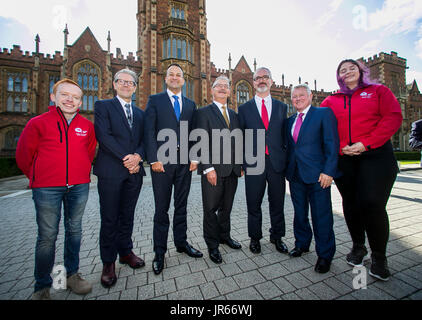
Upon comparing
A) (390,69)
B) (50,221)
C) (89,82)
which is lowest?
(50,221)

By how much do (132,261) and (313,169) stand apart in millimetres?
2717

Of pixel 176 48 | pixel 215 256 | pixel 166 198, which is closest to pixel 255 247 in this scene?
pixel 215 256

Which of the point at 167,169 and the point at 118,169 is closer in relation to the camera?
the point at 118,169

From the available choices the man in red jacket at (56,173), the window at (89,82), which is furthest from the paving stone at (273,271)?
the window at (89,82)

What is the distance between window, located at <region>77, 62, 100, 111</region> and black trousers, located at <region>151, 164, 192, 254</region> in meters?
23.4

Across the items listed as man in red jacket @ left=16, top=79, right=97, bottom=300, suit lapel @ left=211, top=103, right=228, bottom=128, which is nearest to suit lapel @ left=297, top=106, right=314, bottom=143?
suit lapel @ left=211, top=103, right=228, bottom=128

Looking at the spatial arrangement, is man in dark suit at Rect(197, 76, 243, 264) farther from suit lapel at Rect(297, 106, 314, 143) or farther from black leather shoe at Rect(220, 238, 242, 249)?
suit lapel at Rect(297, 106, 314, 143)

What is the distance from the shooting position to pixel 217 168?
2.70 meters

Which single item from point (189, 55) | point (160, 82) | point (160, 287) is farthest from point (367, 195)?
point (189, 55)

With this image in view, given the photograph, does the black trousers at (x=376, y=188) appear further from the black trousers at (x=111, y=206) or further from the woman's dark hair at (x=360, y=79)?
the black trousers at (x=111, y=206)

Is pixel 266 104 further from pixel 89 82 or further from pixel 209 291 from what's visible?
pixel 89 82

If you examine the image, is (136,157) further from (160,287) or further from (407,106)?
(407,106)

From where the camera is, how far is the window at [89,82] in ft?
70.0

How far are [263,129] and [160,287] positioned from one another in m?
2.43
